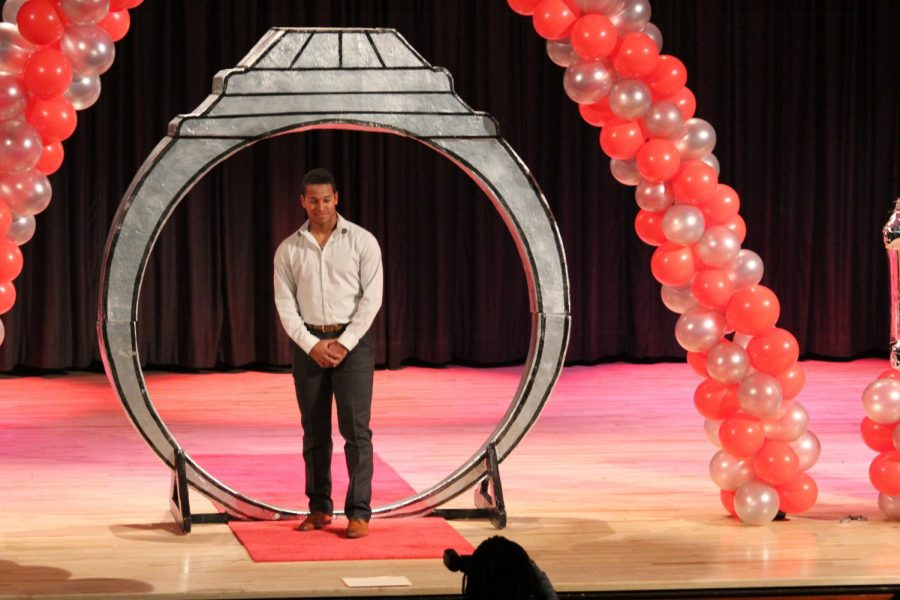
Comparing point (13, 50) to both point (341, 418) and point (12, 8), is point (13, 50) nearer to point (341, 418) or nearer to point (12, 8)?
point (12, 8)

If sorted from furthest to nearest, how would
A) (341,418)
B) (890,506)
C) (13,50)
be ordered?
(890,506)
(341,418)
(13,50)

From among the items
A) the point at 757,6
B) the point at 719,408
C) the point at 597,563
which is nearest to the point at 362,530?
the point at 597,563

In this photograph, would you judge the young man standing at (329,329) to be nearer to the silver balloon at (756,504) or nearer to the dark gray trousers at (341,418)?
the dark gray trousers at (341,418)

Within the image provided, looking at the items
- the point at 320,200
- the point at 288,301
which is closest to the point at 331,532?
the point at 288,301

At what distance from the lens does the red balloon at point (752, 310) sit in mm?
5859

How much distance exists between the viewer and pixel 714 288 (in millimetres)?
5918

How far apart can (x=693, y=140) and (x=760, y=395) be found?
1084 millimetres

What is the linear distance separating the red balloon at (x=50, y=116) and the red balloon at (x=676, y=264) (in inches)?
95.8

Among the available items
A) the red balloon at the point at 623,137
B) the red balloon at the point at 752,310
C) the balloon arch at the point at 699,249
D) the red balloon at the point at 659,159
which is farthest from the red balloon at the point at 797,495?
the red balloon at the point at 623,137

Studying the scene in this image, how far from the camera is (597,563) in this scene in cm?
519

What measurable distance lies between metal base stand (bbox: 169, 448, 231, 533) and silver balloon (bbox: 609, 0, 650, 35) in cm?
247

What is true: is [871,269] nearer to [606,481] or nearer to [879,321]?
[879,321]

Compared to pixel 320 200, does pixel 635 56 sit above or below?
above

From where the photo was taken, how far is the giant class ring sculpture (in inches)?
223
